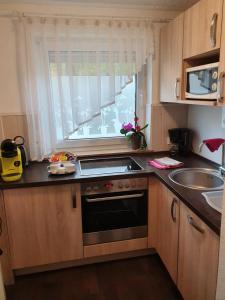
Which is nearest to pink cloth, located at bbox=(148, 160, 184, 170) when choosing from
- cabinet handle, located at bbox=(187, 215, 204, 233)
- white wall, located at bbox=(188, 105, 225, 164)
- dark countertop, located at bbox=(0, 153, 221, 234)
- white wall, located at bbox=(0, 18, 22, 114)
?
dark countertop, located at bbox=(0, 153, 221, 234)

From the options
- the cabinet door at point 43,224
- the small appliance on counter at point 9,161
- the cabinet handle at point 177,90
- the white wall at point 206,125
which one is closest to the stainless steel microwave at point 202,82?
the cabinet handle at point 177,90

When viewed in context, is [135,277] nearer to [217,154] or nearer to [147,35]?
[217,154]

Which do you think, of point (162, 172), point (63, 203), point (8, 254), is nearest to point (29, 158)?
point (63, 203)

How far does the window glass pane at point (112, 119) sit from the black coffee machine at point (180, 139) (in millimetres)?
452

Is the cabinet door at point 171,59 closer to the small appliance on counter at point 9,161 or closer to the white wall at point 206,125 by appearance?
the white wall at point 206,125

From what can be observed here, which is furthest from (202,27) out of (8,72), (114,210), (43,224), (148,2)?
(43,224)

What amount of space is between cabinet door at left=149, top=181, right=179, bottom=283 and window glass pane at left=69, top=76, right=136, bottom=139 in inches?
31.2

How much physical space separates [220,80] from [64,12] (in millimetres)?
1455

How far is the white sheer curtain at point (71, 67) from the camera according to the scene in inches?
83.1

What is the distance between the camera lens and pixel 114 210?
2066 mm

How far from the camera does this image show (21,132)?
226 centimetres

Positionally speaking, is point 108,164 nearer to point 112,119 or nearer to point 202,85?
point 112,119

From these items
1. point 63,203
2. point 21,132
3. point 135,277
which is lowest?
point 135,277

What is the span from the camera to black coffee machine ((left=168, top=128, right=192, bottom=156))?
8.02 feet
